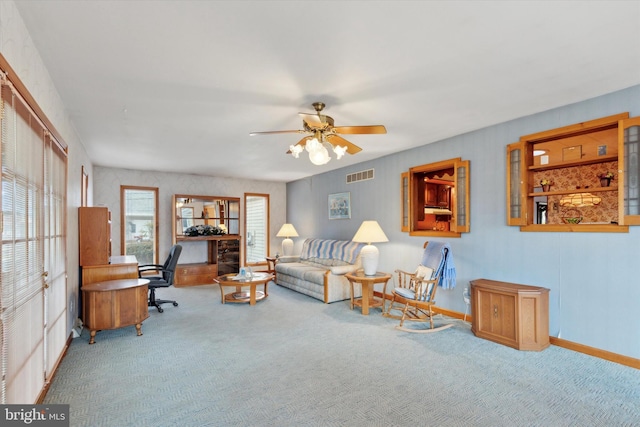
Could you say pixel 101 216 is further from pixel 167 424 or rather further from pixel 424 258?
pixel 424 258

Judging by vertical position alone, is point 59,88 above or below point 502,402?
above

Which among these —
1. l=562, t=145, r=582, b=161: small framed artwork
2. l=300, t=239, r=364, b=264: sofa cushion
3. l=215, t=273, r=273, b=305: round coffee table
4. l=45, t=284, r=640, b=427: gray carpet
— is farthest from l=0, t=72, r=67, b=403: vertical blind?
l=562, t=145, r=582, b=161: small framed artwork

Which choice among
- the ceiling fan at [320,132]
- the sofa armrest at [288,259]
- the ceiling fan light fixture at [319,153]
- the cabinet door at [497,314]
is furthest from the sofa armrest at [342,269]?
the ceiling fan light fixture at [319,153]

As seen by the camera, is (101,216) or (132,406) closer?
(132,406)

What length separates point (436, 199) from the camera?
20.8 ft

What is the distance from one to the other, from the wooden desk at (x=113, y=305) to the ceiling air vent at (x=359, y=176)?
157 inches

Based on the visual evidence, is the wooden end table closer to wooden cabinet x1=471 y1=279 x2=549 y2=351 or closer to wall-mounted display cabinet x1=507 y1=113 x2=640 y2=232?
wooden cabinet x1=471 y1=279 x2=549 y2=351

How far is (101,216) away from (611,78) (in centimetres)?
557

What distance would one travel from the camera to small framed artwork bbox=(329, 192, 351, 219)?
6568 mm

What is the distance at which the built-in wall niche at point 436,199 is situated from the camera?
435cm

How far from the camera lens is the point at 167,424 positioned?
2102 millimetres

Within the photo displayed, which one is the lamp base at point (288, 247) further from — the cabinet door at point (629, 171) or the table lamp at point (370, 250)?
the cabinet door at point (629, 171)

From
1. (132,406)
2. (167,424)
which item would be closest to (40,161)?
(132,406)

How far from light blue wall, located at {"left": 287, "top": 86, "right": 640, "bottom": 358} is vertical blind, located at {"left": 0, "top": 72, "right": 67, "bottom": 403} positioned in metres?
3.69
